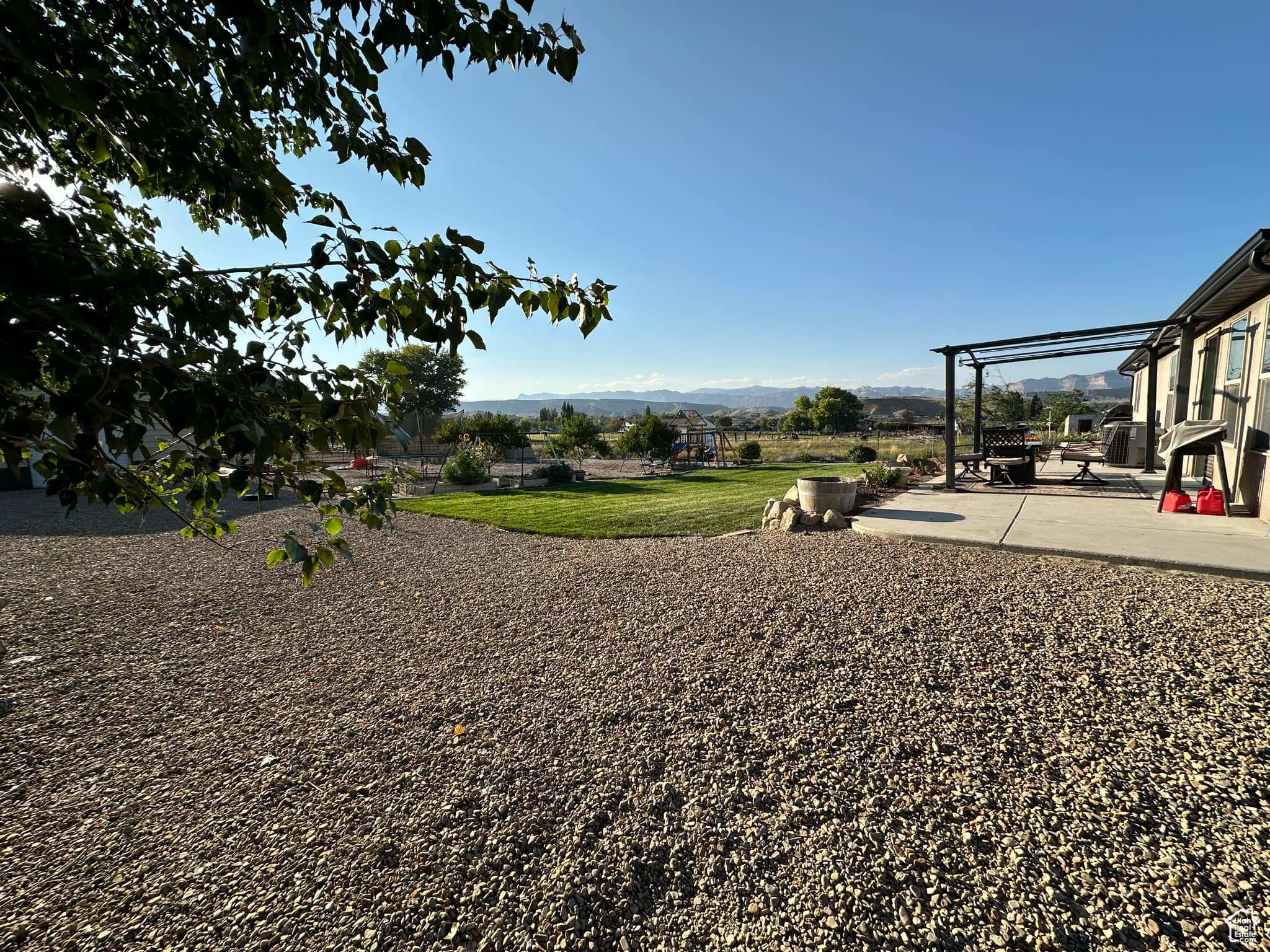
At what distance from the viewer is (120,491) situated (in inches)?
49.4

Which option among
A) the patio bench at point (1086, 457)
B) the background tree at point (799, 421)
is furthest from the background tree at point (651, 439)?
the background tree at point (799, 421)

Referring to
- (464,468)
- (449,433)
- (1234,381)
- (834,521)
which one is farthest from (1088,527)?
(449,433)

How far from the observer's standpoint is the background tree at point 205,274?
841mm

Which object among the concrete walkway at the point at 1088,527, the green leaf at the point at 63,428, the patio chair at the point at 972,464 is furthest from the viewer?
the patio chair at the point at 972,464

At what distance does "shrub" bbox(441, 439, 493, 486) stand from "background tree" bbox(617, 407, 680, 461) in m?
5.87

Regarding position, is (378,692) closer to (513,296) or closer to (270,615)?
(270,615)

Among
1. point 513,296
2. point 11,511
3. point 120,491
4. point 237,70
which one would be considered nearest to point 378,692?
point 120,491

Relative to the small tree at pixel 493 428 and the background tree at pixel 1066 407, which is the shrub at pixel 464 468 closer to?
the small tree at pixel 493 428

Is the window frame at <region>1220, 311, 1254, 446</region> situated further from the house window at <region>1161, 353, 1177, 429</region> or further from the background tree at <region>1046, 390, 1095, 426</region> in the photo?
the background tree at <region>1046, 390, 1095, 426</region>

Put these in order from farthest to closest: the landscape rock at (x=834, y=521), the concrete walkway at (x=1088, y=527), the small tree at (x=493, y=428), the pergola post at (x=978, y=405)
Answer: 1. the small tree at (x=493, y=428)
2. the pergola post at (x=978, y=405)
3. the landscape rock at (x=834, y=521)
4. the concrete walkway at (x=1088, y=527)

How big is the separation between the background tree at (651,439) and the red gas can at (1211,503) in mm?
14401

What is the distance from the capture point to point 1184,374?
9031mm

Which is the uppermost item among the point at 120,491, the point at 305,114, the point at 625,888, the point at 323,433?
the point at 305,114

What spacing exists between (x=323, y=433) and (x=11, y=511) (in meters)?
15.6
